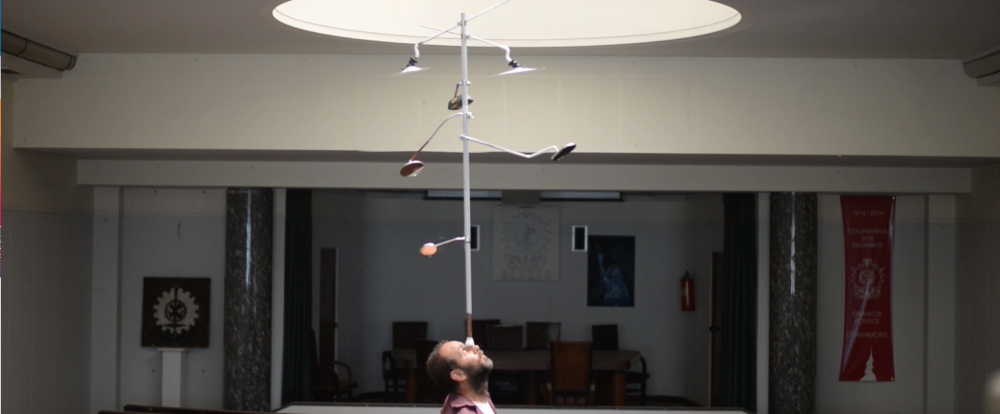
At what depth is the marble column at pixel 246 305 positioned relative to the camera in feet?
22.0

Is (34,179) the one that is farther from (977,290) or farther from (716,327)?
(977,290)

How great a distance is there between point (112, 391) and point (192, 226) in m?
1.48

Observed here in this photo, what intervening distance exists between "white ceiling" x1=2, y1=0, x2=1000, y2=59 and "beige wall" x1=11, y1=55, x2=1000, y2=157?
133 mm

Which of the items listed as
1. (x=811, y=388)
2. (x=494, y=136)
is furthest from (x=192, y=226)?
(x=811, y=388)

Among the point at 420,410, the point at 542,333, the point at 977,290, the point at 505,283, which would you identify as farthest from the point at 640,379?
the point at 977,290

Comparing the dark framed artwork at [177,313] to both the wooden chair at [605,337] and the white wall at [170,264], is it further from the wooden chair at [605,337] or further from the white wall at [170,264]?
the wooden chair at [605,337]

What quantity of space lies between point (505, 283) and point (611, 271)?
4.07ft

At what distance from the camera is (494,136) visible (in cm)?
560

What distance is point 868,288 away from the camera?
7055 millimetres

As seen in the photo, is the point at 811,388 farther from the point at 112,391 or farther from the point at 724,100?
the point at 112,391

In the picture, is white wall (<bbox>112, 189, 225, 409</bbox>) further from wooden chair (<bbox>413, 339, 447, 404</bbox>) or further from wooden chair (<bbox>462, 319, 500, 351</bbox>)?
wooden chair (<bbox>462, 319, 500, 351</bbox>)

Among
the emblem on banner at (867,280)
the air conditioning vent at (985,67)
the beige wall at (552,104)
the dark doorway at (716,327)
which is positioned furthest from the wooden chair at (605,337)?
the air conditioning vent at (985,67)

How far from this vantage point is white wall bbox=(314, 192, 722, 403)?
32.4 feet

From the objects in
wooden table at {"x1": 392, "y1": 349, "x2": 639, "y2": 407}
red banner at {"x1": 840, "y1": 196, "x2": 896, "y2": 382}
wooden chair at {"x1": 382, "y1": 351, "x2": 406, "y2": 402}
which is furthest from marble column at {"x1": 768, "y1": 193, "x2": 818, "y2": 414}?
wooden chair at {"x1": 382, "y1": 351, "x2": 406, "y2": 402}
